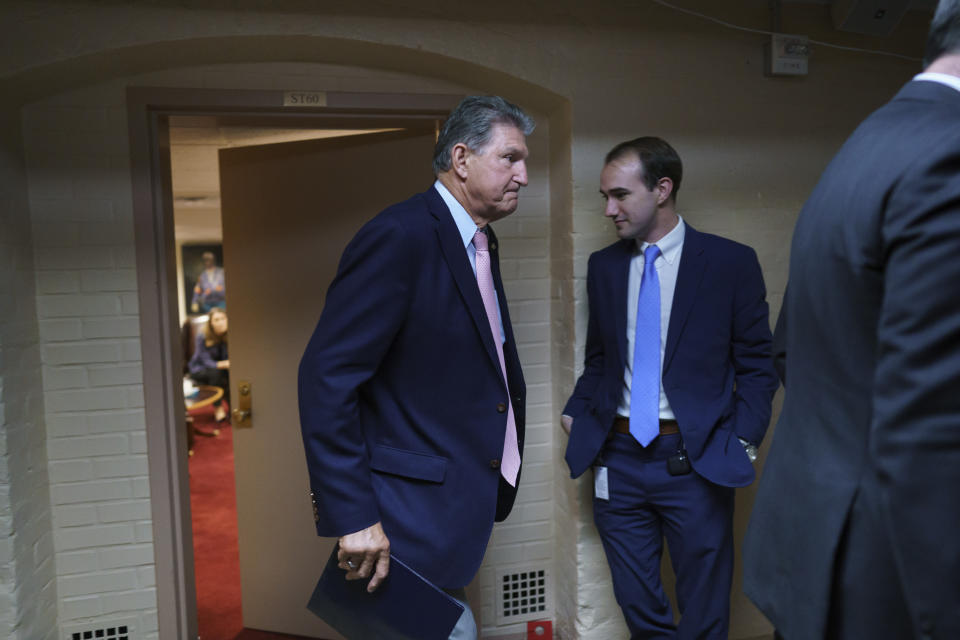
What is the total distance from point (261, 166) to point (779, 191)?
217cm

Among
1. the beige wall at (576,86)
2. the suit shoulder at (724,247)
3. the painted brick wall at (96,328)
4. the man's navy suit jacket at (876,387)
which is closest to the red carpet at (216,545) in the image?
the painted brick wall at (96,328)

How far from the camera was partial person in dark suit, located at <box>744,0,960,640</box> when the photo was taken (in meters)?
0.87

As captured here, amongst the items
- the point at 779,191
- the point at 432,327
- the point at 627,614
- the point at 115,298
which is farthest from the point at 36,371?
the point at 779,191

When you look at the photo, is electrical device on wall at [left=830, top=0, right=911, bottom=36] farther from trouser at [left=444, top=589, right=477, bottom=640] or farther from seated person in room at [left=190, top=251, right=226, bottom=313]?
seated person in room at [left=190, top=251, right=226, bottom=313]

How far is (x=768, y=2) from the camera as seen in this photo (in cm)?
271

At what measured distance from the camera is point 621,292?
2.34m

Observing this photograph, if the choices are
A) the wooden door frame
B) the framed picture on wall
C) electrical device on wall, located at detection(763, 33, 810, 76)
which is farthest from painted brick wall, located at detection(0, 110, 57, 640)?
the framed picture on wall

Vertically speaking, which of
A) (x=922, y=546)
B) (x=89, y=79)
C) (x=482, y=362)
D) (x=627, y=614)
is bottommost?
(x=627, y=614)

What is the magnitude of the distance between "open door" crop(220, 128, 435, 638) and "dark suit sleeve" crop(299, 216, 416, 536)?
4.24 ft

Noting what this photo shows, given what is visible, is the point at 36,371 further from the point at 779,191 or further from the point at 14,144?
the point at 779,191

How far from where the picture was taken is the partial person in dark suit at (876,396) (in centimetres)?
87

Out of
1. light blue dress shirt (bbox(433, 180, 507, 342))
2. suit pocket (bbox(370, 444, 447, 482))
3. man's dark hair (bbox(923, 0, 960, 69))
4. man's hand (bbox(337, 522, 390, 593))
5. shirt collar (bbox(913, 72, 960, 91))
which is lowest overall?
man's hand (bbox(337, 522, 390, 593))

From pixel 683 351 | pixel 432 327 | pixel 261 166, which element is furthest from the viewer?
pixel 261 166

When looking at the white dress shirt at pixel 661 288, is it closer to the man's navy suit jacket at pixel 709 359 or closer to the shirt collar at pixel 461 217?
the man's navy suit jacket at pixel 709 359
